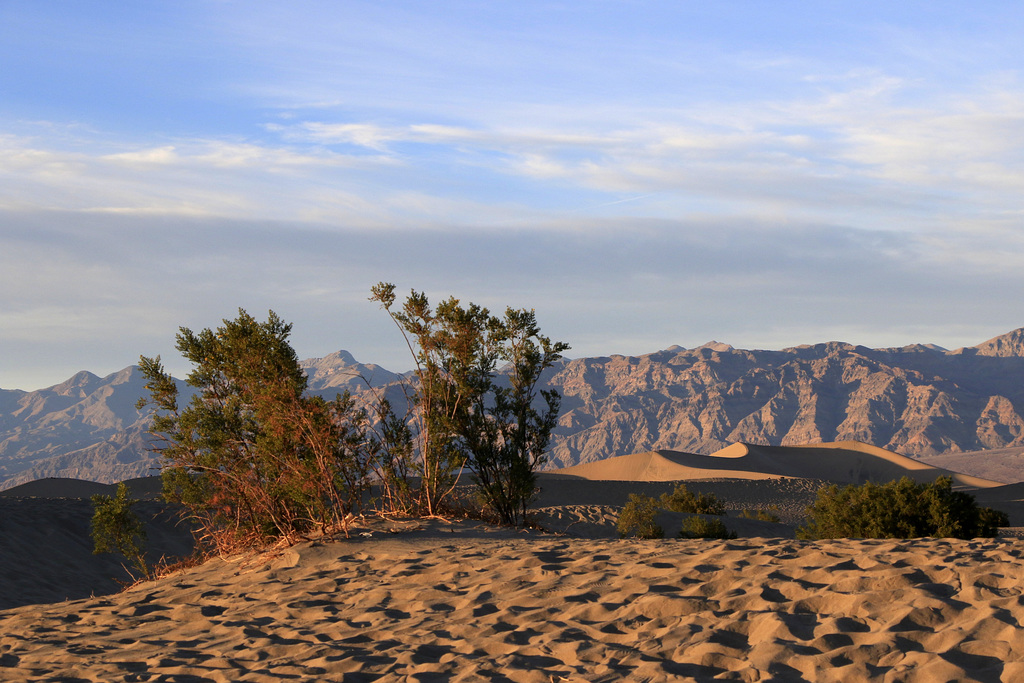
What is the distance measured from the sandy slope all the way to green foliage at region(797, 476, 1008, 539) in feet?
29.2

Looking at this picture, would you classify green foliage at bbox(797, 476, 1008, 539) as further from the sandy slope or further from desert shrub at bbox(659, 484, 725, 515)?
desert shrub at bbox(659, 484, 725, 515)

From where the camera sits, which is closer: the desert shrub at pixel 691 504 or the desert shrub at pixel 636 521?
the desert shrub at pixel 636 521

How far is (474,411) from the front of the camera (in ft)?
45.8

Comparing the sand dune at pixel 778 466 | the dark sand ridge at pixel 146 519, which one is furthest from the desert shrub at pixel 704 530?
the sand dune at pixel 778 466

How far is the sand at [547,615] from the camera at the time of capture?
5617 millimetres

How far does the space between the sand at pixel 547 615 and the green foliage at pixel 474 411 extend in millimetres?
1741

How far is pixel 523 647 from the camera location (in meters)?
6.24

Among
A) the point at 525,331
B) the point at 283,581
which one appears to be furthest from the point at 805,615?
the point at 525,331

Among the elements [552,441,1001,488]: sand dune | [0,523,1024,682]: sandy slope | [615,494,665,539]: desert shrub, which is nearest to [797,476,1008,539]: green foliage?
[615,494,665,539]: desert shrub

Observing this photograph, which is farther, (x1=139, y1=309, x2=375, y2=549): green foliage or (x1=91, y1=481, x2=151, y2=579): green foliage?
(x1=91, y1=481, x2=151, y2=579): green foliage

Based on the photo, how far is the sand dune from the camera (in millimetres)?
80875

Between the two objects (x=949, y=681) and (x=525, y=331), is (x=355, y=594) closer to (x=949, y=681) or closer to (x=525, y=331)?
(x=949, y=681)

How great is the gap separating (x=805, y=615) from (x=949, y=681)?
152cm

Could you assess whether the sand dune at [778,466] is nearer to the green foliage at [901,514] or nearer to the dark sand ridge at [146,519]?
the dark sand ridge at [146,519]
